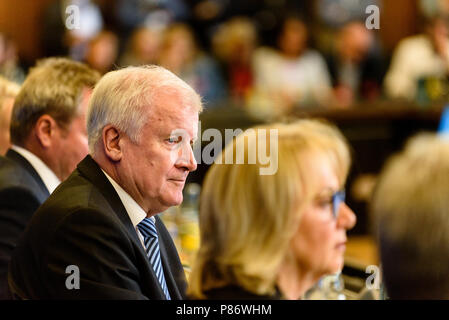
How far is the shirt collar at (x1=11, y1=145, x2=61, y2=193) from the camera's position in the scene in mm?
2465

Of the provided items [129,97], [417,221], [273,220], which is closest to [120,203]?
[129,97]

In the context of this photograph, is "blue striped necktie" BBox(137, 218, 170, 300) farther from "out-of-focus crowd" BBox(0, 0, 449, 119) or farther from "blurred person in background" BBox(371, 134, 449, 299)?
"out-of-focus crowd" BBox(0, 0, 449, 119)

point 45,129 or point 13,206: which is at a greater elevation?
point 45,129

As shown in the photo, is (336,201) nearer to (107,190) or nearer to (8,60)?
(107,190)

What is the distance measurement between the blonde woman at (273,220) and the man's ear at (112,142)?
1.33ft

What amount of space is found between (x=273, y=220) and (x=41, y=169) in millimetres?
1151

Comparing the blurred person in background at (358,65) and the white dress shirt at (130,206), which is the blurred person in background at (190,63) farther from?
the white dress shirt at (130,206)

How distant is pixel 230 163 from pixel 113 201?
1.37 feet

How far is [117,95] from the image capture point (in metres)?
1.94

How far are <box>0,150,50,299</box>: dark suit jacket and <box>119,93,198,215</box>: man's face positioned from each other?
478 mm

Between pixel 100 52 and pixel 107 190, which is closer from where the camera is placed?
pixel 107 190

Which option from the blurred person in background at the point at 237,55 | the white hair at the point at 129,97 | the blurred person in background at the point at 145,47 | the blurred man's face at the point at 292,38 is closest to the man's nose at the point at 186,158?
the white hair at the point at 129,97

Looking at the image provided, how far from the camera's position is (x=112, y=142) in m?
1.97

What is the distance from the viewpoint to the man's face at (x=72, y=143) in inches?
96.0
